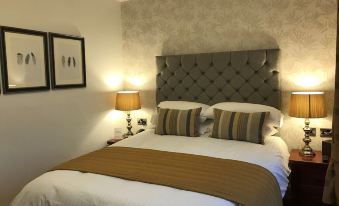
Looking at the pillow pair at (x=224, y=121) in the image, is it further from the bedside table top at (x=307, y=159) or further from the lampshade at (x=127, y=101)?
the lampshade at (x=127, y=101)

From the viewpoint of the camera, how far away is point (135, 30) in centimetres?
366

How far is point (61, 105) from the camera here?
2.92 metres

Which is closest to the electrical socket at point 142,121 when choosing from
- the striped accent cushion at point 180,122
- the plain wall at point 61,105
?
the plain wall at point 61,105

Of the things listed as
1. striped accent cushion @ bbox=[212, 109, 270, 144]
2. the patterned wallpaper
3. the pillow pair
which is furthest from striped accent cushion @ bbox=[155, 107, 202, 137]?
the patterned wallpaper

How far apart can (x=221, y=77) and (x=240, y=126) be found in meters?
0.73

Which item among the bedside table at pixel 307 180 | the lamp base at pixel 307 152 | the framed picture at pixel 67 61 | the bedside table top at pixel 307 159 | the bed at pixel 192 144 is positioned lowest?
the bedside table at pixel 307 180

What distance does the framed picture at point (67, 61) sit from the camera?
2836mm

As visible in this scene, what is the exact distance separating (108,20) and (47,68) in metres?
1.13

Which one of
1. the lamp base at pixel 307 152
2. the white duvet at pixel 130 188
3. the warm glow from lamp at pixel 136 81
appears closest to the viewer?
the white duvet at pixel 130 188

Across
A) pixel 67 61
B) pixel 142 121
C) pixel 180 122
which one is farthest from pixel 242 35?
pixel 67 61

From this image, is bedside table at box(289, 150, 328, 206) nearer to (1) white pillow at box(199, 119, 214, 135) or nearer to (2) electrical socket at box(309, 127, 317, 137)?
(2) electrical socket at box(309, 127, 317, 137)

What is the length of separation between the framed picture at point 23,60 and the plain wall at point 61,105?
0.23 ft

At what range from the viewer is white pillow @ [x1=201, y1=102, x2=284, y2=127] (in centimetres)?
269

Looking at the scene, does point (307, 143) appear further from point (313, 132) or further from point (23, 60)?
point (23, 60)
